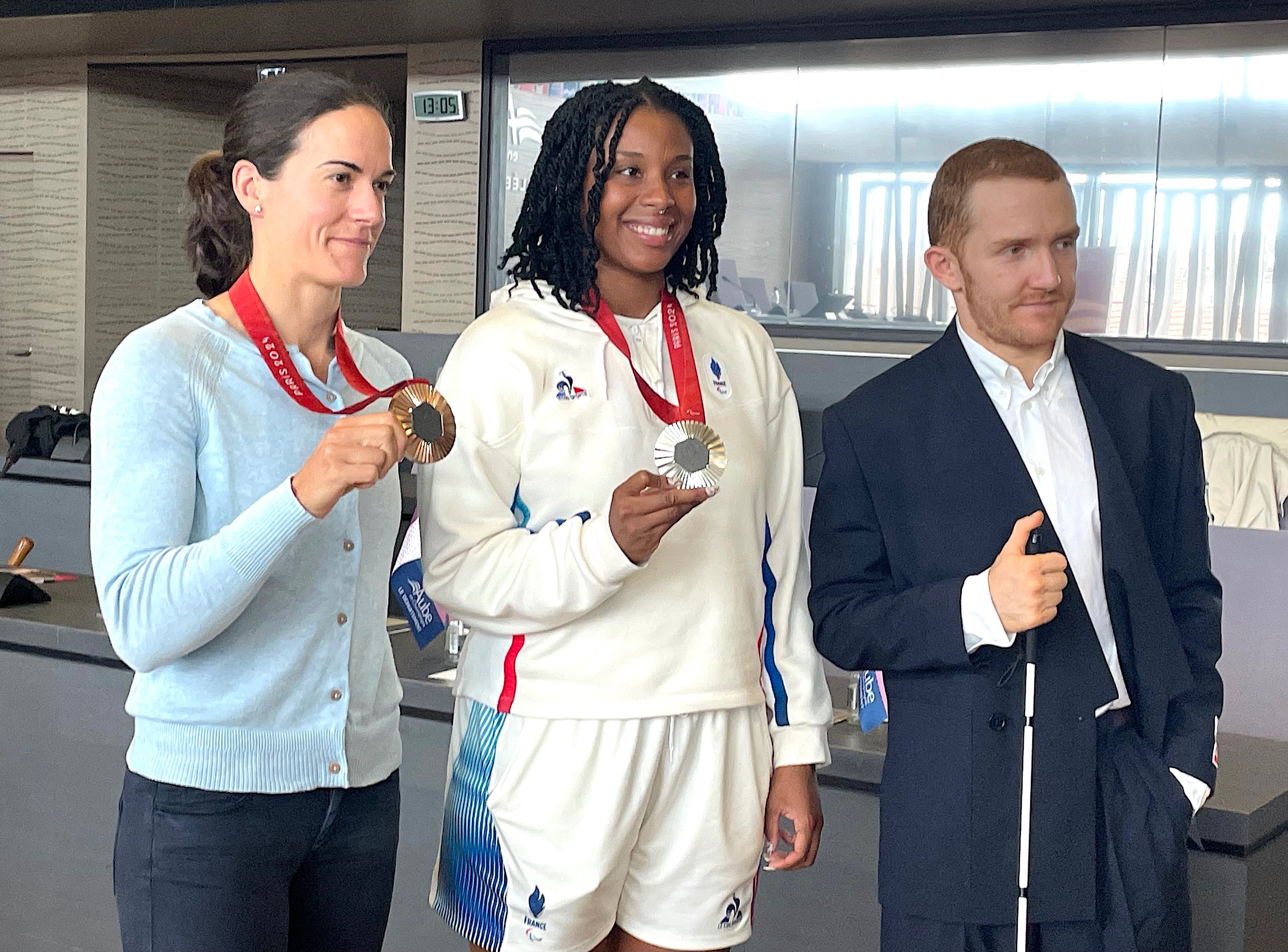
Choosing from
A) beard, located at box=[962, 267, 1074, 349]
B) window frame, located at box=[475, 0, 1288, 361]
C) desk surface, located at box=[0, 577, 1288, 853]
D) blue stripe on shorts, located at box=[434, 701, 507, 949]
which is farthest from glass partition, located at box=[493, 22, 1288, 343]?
blue stripe on shorts, located at box=[434, 701, 507, 949]

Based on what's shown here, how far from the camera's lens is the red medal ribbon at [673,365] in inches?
62.1

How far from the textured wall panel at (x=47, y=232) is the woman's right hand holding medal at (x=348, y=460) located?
313 inches

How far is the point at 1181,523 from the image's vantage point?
1702 millimetres

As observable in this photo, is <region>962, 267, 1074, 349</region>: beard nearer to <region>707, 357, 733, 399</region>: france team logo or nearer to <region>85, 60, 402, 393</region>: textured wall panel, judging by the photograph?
<region>707, 357, 733, 399</region>: france team logo

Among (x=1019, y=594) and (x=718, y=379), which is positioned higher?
(x=718, y=379)

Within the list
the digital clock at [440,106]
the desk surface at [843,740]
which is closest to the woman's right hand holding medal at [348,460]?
the desk surface at [843,740]

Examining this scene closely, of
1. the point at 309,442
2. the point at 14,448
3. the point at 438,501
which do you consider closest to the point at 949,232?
the point at 438,501

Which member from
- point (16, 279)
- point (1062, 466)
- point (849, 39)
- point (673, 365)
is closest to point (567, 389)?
point (673, 365)

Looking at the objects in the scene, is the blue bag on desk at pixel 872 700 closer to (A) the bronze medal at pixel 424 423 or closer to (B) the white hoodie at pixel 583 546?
(B) the white hoodie at pixel 583 546

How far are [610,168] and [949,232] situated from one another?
42 centimetres

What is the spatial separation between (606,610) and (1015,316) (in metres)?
0.58

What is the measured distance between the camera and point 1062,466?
1657mm

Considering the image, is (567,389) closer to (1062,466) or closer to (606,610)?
(606,610)

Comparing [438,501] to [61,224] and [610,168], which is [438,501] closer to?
[610,168]
